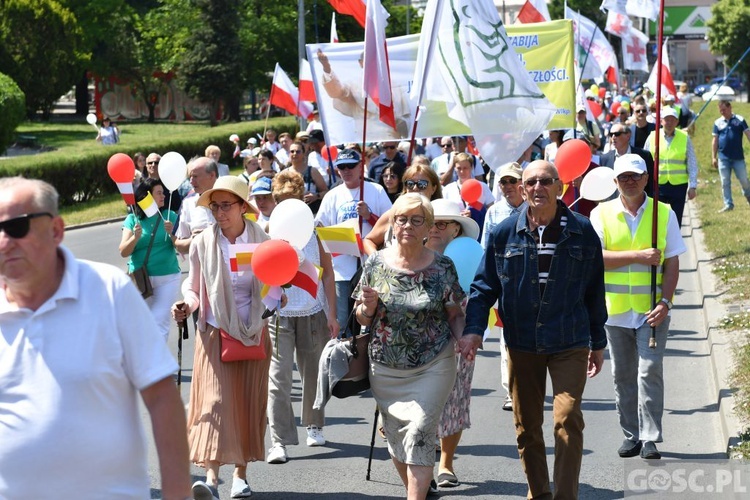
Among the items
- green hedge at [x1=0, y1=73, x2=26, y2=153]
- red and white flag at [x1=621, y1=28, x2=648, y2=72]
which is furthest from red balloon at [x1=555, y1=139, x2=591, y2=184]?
green hedge at [x1=0, y1=73, x2=26, y2=153]

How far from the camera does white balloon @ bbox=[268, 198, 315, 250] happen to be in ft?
22.9

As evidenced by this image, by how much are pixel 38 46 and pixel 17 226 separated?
50963mm

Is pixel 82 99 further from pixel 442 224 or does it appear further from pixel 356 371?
pixel 356 371

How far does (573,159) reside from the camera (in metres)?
8.93

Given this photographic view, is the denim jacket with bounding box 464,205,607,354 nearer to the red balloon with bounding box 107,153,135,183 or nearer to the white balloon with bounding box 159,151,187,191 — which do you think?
the red balloon with bounding box 107,153,135,183

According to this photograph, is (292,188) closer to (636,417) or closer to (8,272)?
(636,417)

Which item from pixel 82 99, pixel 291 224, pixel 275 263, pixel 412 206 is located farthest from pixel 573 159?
pixel 82 99

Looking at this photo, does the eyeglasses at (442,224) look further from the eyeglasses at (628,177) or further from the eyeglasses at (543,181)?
the eyeglasses at (543,181)

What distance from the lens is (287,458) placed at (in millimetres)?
7703

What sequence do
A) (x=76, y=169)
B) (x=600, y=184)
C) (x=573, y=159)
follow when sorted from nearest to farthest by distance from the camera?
(x=573, y=159) < (x=600, y=184) < (x=76, y=169)

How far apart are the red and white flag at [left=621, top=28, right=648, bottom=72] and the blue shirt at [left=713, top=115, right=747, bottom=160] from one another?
24.7 feet

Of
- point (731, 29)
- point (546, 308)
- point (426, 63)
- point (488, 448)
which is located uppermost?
point (731, 29)

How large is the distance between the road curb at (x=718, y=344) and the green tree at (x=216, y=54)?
47775 millimetres

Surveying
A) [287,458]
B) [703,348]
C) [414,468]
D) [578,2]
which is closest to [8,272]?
[414,468]
